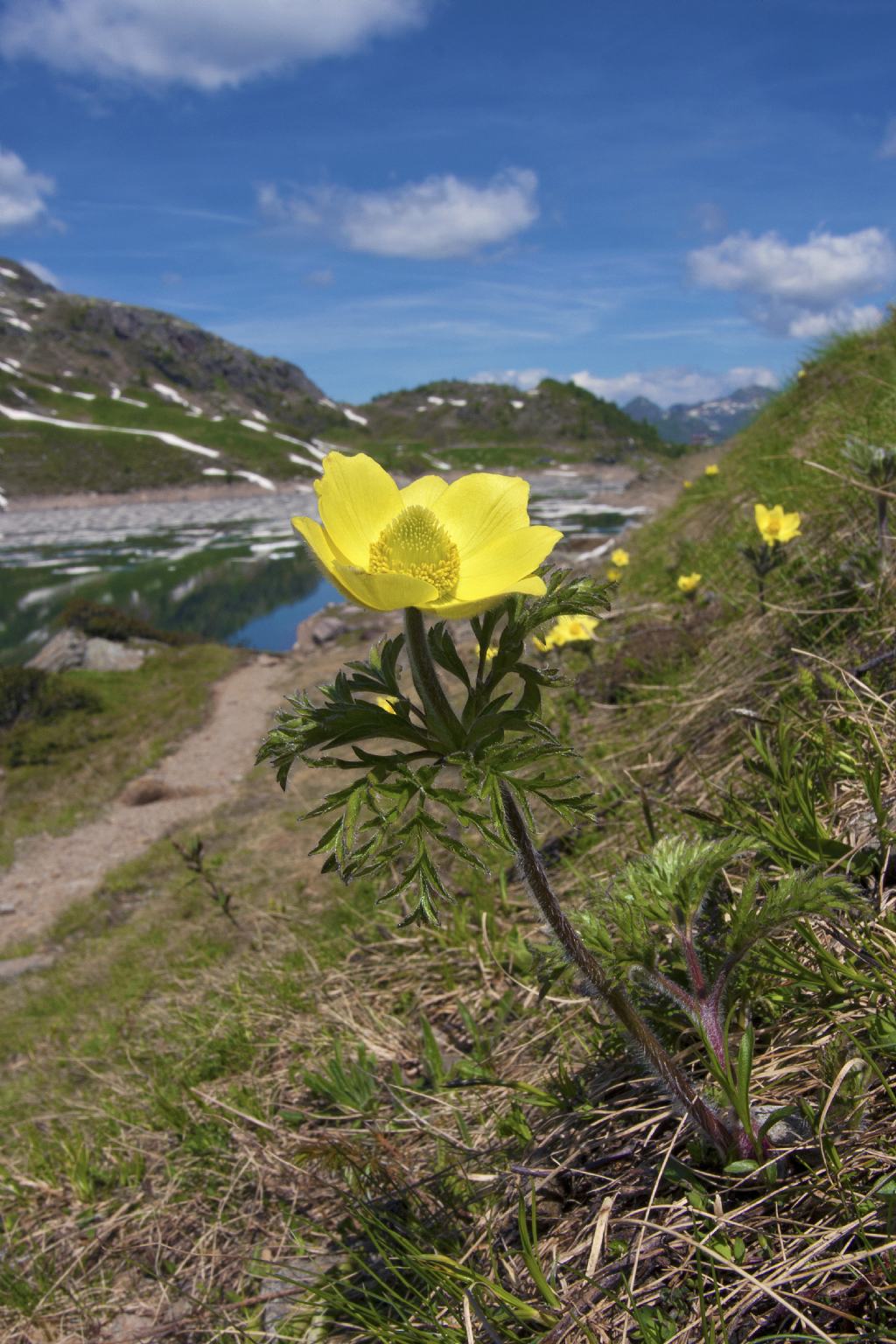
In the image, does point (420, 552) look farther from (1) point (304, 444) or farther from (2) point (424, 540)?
(1) point (304, 444)

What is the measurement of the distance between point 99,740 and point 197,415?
316 feet

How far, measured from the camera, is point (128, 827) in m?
15.2

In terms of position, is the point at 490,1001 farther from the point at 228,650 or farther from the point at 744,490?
the point at 228,650

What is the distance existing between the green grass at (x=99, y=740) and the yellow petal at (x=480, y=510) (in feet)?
50.2

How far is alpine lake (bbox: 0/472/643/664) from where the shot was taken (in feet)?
117

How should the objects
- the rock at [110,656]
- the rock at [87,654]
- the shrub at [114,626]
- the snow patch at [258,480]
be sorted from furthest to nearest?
the snow patch at [258,480] → the shrub at [114,626] → the rock at [110,656] → the rock at [87,654]

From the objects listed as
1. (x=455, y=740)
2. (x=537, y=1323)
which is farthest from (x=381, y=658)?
(x=537, y=1323)

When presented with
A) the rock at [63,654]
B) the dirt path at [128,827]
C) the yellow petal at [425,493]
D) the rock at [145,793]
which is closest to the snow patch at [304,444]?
the rock at [63,654]

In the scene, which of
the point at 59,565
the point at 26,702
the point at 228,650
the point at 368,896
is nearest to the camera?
the point at 368,896

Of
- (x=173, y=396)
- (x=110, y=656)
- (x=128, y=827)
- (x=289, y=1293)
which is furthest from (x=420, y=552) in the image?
(x=173, y=396)

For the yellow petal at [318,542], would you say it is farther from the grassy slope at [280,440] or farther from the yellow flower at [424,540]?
the grassy slope at [280,440]

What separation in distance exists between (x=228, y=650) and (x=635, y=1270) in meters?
27.6

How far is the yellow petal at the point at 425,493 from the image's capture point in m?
1.91

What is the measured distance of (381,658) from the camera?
1643mm
